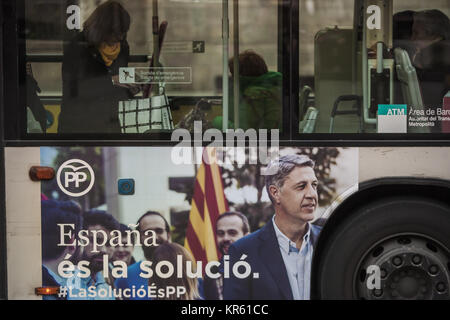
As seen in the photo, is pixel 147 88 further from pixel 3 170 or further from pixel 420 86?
pixel 420 86

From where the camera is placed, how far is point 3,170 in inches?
151

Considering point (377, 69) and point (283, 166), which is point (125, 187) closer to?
point (283, 166)

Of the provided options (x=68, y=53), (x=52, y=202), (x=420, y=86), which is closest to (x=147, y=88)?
(x=68, y=53)

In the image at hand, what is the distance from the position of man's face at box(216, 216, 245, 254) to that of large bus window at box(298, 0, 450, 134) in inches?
28.6

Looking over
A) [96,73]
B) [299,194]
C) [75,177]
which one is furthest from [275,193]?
[96,73]

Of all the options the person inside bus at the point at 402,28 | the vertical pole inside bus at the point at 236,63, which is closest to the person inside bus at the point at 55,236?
the vertical pole inside bus at the point at 236,63

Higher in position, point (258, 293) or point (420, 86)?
point (420, 86)

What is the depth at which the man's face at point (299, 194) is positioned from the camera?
386 centimetres

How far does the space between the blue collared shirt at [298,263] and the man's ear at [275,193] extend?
193 mm

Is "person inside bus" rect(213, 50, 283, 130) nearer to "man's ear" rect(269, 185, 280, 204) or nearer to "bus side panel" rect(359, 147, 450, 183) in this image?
"man's ear" rect(269, 185, 280, 204)

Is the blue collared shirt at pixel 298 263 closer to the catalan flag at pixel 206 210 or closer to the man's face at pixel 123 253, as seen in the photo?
the catalan flag at pixel 206 210

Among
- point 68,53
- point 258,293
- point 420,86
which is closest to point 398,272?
point 258,293
